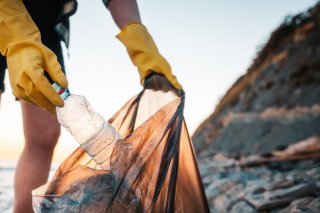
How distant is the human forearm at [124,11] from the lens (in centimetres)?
127

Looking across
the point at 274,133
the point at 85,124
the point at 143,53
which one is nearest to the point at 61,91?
the point at 85,124

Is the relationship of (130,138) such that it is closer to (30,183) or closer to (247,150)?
(30,183)

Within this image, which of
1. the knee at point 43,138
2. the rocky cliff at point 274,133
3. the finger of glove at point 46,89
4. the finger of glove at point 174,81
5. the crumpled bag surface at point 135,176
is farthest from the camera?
the rocky cliff at point 274,133

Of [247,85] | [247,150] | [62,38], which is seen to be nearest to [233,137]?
[247,150]

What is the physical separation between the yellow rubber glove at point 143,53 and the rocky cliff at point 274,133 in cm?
97

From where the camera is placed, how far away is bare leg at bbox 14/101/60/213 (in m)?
1.20

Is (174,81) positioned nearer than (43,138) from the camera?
Yes

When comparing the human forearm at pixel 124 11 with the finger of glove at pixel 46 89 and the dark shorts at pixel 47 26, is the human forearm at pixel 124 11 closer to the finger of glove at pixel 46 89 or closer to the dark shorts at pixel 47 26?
the dark shorts at pixel 47 26

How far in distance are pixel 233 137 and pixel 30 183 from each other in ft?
30.3

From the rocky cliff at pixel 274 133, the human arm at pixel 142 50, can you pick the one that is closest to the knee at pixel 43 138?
the human arm at pixel 142 50

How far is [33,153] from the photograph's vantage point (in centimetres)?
125

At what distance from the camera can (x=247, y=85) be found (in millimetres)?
12312

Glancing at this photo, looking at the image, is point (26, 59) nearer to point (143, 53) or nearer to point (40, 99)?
point (40, 99)

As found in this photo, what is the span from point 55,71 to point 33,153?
0.46 meters
